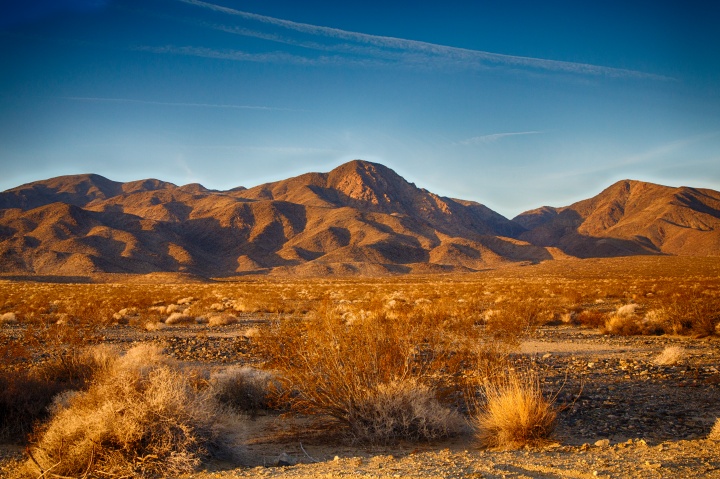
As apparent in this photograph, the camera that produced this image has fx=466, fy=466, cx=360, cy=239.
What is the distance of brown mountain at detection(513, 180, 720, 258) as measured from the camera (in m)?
142

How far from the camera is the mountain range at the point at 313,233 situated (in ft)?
326

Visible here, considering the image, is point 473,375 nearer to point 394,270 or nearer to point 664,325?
point 664,325

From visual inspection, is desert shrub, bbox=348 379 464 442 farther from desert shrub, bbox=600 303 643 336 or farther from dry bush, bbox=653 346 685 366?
desert shrub, bbox=600 303 643 336

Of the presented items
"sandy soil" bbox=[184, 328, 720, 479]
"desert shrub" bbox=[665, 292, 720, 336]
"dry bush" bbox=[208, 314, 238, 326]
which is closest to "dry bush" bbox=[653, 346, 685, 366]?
"sandy soil" bbox=[184, 328, 720, 479]

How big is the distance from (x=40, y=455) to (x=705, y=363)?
11855 millimetres

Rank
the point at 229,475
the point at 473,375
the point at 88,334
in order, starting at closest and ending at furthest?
1. the point at 229,475
2. the point at 473,375
3. the point at 88,334

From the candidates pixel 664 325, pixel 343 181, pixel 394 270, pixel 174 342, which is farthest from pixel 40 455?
pixel 343 181

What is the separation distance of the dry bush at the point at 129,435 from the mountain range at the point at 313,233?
293 ft

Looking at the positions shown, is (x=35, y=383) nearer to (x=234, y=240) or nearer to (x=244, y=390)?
(x=244, y=390)

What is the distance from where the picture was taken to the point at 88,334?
31.7 ft


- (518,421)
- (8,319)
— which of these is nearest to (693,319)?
(518,421)

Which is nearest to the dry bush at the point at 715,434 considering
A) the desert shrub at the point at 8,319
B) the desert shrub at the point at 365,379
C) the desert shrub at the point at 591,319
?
the desert shrub at the point at 365,379

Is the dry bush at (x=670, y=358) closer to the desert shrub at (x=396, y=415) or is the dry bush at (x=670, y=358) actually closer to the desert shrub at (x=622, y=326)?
the desert shrub at (x=622, y=326)

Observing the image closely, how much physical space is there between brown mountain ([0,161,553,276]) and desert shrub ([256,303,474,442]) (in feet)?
288
